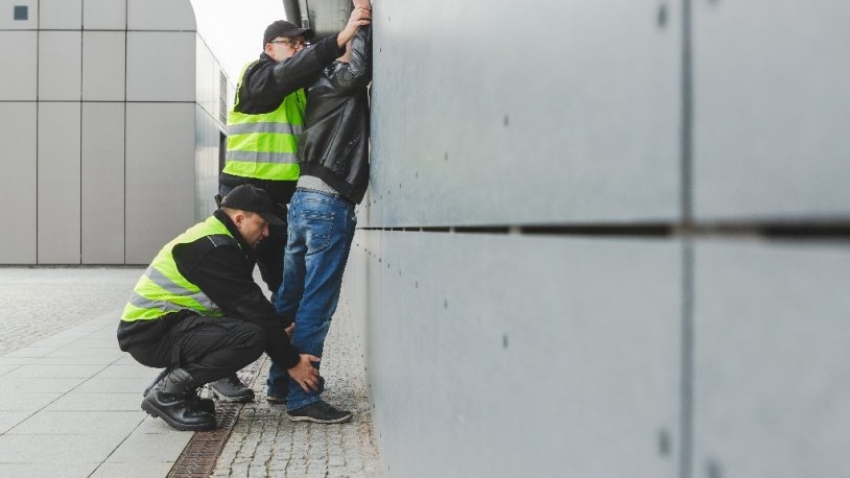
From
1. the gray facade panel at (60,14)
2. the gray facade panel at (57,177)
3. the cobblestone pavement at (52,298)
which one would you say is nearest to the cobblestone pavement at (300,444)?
the cobblestone pavement at (52,298)

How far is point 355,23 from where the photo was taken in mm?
3787

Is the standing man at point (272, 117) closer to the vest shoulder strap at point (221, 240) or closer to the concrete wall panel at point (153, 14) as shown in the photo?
the vest shoulder strap at point (221, 240)

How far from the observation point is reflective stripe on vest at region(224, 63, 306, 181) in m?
4.26

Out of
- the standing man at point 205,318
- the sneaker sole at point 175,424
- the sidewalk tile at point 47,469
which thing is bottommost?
the sidewalk tile at point 47,469

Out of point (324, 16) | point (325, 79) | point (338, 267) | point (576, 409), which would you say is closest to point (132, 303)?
point (338, 267)

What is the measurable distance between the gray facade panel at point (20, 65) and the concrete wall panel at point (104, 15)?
1180 mm

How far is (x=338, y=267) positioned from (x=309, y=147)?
60cm

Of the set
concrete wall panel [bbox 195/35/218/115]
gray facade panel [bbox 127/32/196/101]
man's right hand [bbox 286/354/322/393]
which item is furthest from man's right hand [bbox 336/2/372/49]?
concrete wall panel [bbox 195/35/218/115]

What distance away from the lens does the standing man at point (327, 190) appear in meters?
3.95

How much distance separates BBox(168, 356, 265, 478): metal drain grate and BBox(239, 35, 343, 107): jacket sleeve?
162 cm

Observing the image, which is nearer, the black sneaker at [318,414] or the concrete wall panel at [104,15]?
the black sneaker at [318,414]

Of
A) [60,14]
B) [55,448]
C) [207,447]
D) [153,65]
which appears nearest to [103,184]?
[153,65]

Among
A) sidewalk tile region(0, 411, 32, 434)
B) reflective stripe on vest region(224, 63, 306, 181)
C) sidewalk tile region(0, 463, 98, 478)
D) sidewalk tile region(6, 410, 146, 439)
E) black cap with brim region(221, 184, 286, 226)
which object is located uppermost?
reflective stripe on vest region(224, 63, 306, 181)

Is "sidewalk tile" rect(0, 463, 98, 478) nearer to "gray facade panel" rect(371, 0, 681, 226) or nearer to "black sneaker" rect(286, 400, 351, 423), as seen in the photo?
"black sneaker" rect(286, 400, 351, 423)
